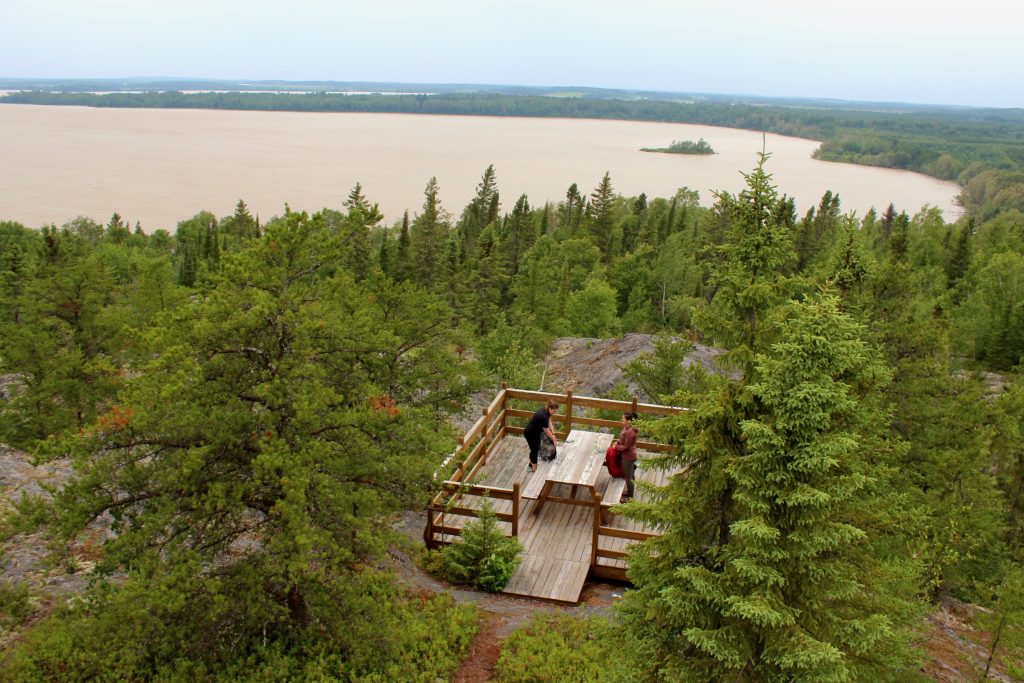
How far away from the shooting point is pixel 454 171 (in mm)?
124625

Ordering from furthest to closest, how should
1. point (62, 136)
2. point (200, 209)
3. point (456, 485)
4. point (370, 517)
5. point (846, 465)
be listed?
point (62, 136)
point (200, 209)
point (456, 485)
point (370, 517)
point (846, 465)

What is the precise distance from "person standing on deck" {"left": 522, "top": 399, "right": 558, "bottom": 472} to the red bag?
0.88 meters

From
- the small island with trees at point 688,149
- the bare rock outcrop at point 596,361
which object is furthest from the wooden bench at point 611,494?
the small island with trees at point 688,149

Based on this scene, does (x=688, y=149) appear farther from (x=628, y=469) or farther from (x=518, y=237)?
(x=628, y=469)

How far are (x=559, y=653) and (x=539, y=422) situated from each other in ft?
12.9

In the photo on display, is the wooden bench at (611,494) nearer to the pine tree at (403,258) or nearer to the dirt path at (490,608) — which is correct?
the dirt path at (490,608)

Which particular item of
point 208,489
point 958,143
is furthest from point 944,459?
point 958,143

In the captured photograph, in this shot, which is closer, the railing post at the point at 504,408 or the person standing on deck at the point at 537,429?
the person standing on deck at the point at 537,429

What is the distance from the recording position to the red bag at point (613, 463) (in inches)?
455

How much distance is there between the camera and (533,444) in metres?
11.7

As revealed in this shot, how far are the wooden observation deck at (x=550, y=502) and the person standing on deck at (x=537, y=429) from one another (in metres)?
0.26

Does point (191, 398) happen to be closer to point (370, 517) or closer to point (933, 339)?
point (370, 517)

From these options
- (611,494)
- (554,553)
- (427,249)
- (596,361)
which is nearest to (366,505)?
(554,553)

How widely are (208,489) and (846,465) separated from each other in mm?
5957
